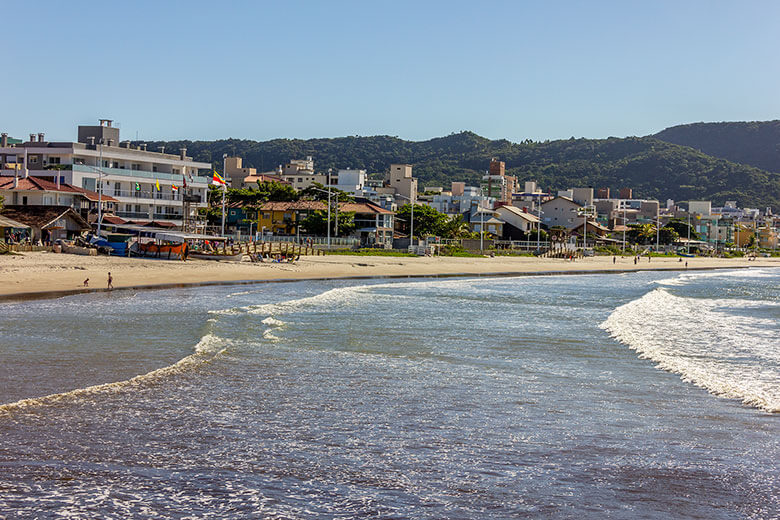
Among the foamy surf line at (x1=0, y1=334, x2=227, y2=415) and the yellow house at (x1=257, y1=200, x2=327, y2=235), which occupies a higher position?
the yellow house at (x1=257, y1=200, x2=327, y2=235)

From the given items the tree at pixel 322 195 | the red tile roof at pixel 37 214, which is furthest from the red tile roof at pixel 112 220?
the tree at pixel 322 195

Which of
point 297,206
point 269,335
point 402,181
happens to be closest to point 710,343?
point 269,335

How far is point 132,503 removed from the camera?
9.05m

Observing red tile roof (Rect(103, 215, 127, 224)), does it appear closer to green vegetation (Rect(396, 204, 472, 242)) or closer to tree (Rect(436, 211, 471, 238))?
green vegetation (Rect(396, 204, 472, 242))

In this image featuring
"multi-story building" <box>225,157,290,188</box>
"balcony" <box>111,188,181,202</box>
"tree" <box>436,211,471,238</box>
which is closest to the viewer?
"balcony" <box>111,188,181,202</box>

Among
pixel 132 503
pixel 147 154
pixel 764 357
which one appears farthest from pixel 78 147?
pixel 132 503

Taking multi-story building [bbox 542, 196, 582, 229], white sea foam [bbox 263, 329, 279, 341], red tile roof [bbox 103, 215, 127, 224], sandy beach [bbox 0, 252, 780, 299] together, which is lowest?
white sea foam [bbox 263, 329, 279, 341]

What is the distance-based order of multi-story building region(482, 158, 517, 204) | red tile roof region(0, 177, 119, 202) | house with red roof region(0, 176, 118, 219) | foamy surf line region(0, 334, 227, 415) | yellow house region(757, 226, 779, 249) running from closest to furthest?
foamy surf line region(0, 334, 227, 415), house with red roof region(0, 176, 118, 219), red tile roof region(0, 177, 119, 202), multi-story building region(482, 158, 517, 204), yellow house region(757, 226, 779, 249)

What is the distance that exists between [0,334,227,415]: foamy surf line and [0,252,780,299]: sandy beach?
1533 centimetres

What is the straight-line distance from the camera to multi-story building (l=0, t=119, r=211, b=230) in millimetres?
68250

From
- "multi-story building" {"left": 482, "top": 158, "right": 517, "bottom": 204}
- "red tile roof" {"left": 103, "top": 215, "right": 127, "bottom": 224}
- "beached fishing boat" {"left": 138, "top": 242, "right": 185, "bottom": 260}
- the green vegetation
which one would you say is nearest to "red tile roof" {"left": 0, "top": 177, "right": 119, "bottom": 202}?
"red tile roof" {"left": 103, "top": 215, "right": 127, "bottom": 224}

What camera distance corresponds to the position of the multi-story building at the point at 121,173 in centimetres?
6825

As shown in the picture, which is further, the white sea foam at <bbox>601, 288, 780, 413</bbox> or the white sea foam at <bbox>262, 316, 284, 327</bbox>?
the white sea foam at <bbox>262, 316, 284, 327</bbox>

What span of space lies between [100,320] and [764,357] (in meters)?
19.0
